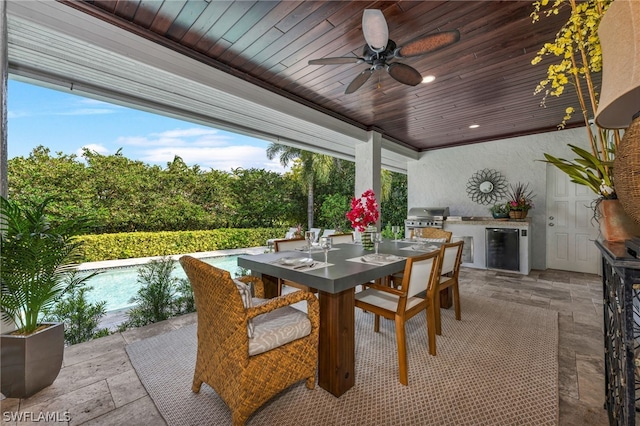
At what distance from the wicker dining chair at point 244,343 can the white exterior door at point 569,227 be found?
576cm

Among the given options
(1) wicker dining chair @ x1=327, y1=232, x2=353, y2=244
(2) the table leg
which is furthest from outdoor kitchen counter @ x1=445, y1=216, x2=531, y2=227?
(2) the table leg

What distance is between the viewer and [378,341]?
2406 millimetres

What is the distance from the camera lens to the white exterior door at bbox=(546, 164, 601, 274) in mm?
4825

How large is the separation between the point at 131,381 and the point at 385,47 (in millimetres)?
3090

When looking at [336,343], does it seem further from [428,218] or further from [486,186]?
[486,186]

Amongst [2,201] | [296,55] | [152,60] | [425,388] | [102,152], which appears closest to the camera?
[2,201]

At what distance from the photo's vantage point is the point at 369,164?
4.86 m

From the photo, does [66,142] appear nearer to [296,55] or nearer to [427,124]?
[296,55]

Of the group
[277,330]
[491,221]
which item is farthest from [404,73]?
[491,221]

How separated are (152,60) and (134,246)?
585cm

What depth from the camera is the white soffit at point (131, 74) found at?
199 centimetres

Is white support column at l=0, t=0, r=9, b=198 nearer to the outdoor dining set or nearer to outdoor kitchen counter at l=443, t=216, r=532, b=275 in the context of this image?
the outdoor dining set

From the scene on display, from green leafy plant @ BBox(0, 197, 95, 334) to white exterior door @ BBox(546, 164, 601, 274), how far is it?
701 cm

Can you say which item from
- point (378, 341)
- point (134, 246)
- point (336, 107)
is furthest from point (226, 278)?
point (134, 246)
